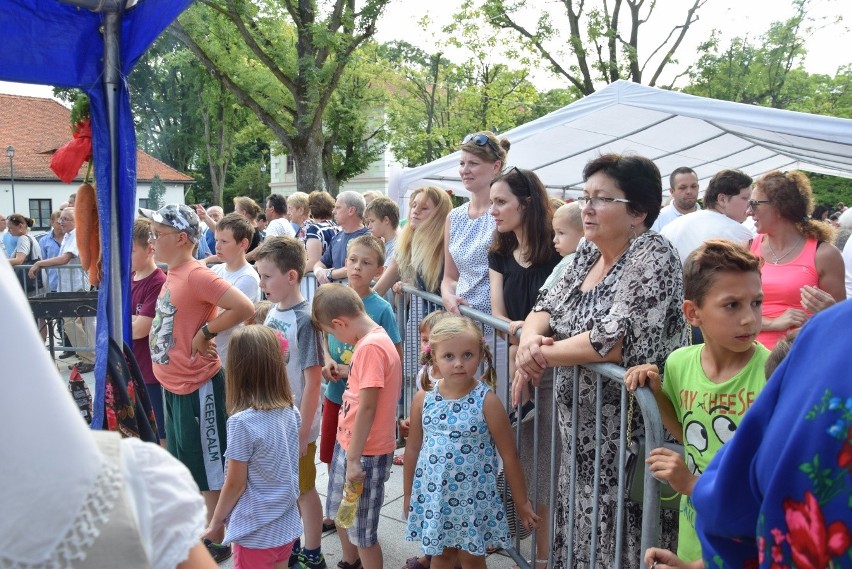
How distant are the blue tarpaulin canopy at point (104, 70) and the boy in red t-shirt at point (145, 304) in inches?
63.4

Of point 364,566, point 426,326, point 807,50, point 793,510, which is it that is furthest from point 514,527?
point 807,50

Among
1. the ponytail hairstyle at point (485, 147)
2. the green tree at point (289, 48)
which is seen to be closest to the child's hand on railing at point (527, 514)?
the ponytail hairstyle at point (485, 147)

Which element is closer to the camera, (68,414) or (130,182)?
(68,414)

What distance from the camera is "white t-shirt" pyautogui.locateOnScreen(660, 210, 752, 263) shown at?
5.30 m

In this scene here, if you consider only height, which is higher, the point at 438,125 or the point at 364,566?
the point at 438,125

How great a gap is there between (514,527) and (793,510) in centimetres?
308

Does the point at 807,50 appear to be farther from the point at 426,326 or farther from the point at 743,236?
the point at 426,326

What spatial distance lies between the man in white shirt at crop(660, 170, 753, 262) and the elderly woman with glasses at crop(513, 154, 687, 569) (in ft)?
7.60

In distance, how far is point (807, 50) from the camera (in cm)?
3038

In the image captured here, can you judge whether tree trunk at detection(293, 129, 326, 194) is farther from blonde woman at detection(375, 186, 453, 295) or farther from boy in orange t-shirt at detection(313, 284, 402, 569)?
boy in orange t-shirt at detection(313, 284, 402, 569)

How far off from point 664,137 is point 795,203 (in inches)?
265

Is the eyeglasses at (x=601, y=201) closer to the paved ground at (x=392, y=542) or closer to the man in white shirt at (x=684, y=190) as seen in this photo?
the paved ground at (x=392, y=542)

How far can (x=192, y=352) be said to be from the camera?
436 centimetres

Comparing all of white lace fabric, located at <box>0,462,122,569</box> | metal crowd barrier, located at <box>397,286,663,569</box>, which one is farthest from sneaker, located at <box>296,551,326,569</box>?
white lace fabric, located at <box>0,462,122,569</box>
